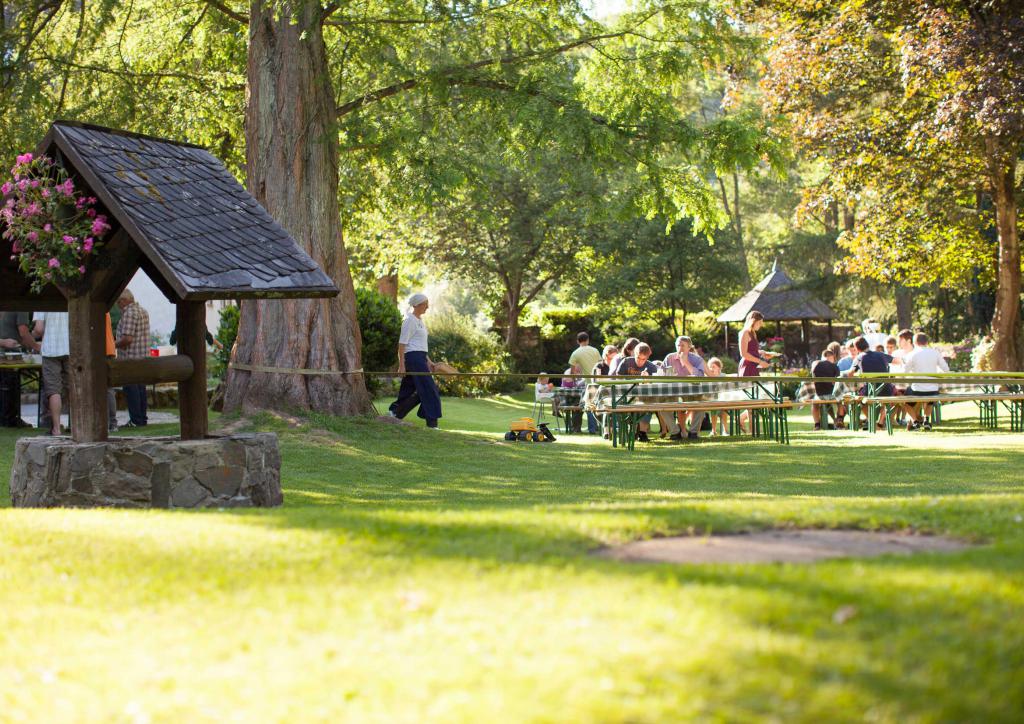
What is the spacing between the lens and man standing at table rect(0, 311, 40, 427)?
15.2 meters

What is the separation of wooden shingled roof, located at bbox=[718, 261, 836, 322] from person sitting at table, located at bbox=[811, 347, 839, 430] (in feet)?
53.3

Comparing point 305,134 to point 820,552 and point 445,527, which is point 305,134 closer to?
point 445,527

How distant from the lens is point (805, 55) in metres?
22.5

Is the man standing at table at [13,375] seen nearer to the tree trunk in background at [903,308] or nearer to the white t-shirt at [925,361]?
the white t-shirt at [925,361]

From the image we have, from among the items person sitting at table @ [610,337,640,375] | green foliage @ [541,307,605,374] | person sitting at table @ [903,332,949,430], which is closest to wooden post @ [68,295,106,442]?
person sitting at table @ [610,337,640,375]

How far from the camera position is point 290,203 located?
48.1ft

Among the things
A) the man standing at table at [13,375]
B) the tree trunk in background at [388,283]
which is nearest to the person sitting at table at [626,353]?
the man standing at table at [13,375]

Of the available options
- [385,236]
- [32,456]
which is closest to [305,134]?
[32,456]

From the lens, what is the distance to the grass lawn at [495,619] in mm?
3395

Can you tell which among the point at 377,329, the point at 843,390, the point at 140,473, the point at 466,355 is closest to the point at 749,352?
the point at 843,390

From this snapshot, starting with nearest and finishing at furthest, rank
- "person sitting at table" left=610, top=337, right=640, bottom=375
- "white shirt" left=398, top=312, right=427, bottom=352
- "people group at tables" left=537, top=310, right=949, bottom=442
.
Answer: "white shirt" left=398, top=312, right=427, bottom=352, "people group at tables" left=537, top=310, right=949, bottom=442, "person sitting at table" left=610, top=337, right=640, bottom=375

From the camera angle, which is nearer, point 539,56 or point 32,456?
point 32,456

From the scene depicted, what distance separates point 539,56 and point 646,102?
5.29ft

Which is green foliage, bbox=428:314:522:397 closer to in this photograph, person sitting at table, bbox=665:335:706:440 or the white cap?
person sitting at table, bbox=665:335:706:440
